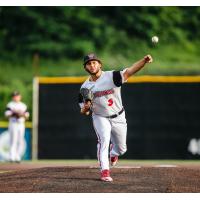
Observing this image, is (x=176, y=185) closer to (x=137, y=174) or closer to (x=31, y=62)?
(x=137, y=174)

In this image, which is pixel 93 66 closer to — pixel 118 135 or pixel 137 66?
pixel 137 66

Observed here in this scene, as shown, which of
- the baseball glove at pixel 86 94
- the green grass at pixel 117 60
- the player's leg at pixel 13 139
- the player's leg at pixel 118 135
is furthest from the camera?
the green grass at pixel 117 60

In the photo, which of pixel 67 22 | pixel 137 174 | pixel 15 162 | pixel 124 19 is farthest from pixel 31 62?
pixel 137 174

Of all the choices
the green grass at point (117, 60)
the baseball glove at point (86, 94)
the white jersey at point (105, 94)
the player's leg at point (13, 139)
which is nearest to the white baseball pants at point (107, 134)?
the white jersey at point (105, 94)

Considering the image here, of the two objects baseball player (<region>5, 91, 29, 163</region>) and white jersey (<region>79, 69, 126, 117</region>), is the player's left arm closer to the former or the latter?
white jersey (<region>79, 69, 126, 117</region>)

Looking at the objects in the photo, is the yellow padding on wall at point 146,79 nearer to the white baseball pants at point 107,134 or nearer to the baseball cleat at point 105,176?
the white baseball pants at point 107,134

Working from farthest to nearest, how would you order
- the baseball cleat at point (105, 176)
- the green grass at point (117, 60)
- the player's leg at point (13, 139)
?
the green grass at point (117, 60) → the player's leg at point (13, 139) → the baseball cleat at point (105, 176)

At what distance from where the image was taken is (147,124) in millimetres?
16969

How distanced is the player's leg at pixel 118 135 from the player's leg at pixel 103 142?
8.1 inches

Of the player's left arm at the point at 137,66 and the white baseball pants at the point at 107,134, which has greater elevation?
the player's left arm at the point at 137,66

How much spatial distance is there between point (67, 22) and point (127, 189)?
66.2 feet

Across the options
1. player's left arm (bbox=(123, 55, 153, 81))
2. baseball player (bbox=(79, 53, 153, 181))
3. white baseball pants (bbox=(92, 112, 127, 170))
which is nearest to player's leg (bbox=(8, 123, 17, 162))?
white baseball pants (bbox=(92, 112, 127, 170))

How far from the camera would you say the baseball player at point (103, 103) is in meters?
10.5

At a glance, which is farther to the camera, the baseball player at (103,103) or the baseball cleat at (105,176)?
the baseball player at (103,103)
